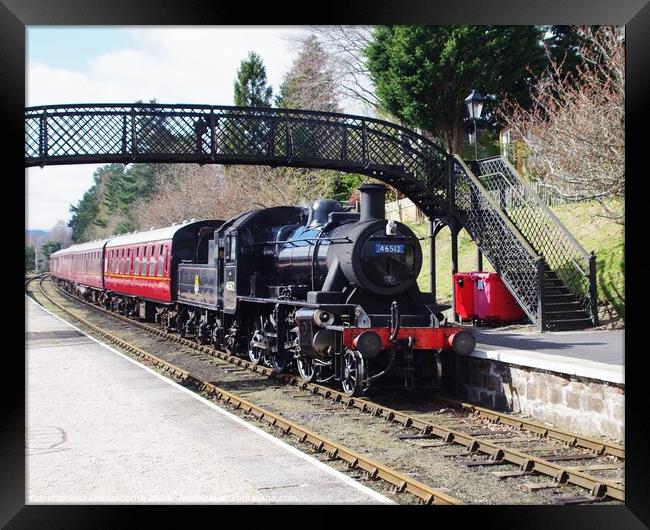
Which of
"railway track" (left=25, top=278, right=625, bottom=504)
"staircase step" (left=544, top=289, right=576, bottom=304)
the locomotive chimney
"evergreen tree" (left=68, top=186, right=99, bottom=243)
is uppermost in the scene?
"evergreen tree" (left=68, top=186, right=99, bottom=243)

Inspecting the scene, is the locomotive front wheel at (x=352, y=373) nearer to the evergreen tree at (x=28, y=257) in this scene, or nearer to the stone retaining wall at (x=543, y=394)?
the stone retaining wall at (x=543, y=394)

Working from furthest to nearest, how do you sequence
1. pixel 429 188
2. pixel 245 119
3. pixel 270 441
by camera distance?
pixel 429 188 → pixel 245 119 → pixel 270 441

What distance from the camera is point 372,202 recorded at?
11055 mm

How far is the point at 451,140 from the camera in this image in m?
22.4

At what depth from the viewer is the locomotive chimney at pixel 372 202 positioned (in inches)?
434

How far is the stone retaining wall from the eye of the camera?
8250mm

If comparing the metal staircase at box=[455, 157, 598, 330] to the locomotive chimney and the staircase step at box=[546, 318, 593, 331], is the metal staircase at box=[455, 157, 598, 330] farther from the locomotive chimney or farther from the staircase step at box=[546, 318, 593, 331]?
the locomotive chimney

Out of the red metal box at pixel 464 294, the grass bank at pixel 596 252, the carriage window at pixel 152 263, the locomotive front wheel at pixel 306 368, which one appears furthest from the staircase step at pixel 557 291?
the carriage window at pixel 152 263

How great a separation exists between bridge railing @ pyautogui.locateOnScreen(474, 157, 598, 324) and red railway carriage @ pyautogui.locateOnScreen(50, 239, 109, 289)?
1951cm

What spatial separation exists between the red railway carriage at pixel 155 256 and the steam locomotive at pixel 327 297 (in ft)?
7.20

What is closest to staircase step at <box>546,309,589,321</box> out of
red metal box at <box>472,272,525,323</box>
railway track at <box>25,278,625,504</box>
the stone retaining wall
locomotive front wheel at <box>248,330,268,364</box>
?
red metal box at <box>472,272,525,323</box>

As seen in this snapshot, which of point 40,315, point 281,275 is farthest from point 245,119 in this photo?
point 40,315
